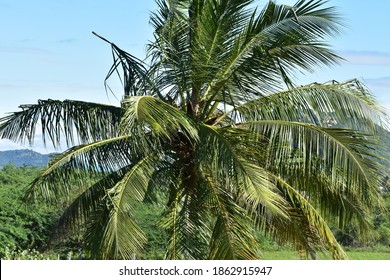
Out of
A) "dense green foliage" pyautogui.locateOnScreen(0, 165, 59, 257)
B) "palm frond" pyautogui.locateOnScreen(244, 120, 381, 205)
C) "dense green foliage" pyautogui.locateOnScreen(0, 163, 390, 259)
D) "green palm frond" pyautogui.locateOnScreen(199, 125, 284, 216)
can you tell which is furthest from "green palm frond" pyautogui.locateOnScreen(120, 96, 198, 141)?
"dense green foliage" pyautogui.locateOnScreen(0, 165, 59, 257)

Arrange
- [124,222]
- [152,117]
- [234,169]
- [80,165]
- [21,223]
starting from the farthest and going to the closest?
[21,223] → [80,165] → [124,222] → [234,169] → [152,117]

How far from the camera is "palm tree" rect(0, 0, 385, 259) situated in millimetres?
9305

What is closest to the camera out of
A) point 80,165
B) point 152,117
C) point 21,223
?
point 152,117

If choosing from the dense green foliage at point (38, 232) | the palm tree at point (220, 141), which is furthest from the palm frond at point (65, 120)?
the dense green foliage at point (38, 232)

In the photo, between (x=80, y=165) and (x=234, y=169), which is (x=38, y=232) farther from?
(x=234, y=169)

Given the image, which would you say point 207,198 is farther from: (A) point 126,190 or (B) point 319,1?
(B) point 319,1

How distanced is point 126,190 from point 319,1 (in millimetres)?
3746

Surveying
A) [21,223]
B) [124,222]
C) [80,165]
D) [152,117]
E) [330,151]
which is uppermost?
[152,117]

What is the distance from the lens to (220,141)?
913cm

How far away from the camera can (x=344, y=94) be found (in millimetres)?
9859

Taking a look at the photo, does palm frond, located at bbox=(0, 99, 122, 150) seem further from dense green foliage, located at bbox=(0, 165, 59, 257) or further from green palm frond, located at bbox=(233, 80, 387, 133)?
dense green foliage, located at bbox=(0, 165, 59, 257)

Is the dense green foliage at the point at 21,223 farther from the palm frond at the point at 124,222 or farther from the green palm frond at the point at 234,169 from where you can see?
the green palm frond at the point at 234,169

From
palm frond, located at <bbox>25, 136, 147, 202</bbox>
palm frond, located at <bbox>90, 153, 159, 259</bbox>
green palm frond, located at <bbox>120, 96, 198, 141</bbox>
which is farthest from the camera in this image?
palm frond, located at <bbox>25, 136, 147, 202</bbox>

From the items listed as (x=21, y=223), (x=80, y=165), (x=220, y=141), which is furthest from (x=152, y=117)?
(x=21, y=223)
